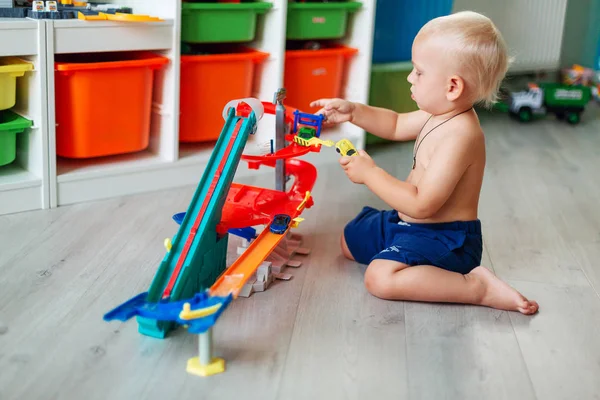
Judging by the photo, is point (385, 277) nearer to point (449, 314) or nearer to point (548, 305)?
point (449, 314)

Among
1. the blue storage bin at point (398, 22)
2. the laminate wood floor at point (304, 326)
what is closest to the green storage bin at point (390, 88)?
the blue storage bin at point (398, 22)

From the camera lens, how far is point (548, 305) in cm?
130

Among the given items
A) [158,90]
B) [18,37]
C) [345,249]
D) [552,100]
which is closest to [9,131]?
[18,37]

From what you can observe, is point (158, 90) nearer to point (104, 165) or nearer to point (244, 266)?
point (104, 165)

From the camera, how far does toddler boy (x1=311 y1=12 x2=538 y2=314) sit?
3.98 feet

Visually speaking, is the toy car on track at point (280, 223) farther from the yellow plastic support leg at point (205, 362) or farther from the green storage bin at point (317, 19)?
the green storage bin at point (317, 19)

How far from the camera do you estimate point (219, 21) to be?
1805 mm

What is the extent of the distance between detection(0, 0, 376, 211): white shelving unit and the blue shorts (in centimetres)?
61

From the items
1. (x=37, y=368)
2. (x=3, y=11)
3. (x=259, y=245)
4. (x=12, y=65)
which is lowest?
(x=37, y=368)

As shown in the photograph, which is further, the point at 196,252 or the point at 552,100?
the point at 552,100

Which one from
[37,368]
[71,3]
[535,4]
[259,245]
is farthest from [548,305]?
[535,4]

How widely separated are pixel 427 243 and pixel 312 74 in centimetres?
88

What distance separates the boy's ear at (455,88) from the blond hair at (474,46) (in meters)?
0.01

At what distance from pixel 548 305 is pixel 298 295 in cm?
44
